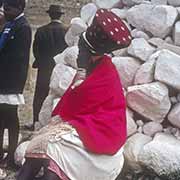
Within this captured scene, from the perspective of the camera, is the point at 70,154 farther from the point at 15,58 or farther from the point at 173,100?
the point at 173,100

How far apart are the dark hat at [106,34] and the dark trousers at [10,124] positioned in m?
1.80

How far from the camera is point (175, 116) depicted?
4938 millimetres

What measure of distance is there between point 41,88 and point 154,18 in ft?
5.64

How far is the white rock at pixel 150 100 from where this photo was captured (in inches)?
194

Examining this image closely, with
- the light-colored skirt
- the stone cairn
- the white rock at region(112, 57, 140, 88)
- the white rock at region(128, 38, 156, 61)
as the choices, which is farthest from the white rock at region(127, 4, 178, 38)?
the light-colored skirt

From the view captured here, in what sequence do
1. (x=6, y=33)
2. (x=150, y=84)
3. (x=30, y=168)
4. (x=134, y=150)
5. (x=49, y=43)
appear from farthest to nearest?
(x=49, y=43), (x=150, y=84), (x=134, y=150), (x=6, y=33), (x=30, y=168)

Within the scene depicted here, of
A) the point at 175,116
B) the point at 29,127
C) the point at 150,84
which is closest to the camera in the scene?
the point at 175,116

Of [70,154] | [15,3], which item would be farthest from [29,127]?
[70,154]

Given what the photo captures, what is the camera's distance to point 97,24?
3125mm

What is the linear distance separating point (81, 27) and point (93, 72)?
2890 mm

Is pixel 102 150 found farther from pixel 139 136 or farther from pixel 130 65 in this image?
pixel 130 65

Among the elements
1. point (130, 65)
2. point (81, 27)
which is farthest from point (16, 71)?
point (81, 27)

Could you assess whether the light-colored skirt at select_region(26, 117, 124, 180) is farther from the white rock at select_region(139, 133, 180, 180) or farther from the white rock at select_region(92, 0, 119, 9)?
the white rock at select_region(92, 0, 119, 9)

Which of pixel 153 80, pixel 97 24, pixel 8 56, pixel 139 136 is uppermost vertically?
pixel 97 24
